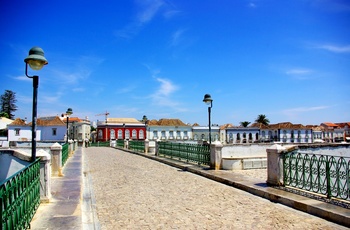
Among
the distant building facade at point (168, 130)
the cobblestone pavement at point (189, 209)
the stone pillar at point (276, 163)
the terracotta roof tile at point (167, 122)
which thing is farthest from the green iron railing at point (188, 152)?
the terracotta roof tile at point (167, 122)

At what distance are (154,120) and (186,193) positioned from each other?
242ft

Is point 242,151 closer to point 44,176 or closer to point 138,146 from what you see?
point 138,146

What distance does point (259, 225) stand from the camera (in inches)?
219

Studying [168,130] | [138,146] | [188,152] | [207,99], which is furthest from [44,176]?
[168,130]

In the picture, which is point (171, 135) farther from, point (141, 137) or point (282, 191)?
point (282, 191)

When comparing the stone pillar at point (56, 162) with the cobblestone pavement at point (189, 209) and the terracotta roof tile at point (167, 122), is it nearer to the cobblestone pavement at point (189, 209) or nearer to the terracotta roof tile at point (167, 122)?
the cobblestone pavement at point (189, 209)

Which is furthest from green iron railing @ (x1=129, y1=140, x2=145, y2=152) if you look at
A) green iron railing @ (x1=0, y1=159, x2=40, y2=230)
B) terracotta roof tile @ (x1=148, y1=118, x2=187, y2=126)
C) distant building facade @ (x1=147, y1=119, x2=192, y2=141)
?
terracotta roof tile @ (x1=148, y1=118, x2=187, y2=126)

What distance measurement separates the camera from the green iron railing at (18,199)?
11.2 feet

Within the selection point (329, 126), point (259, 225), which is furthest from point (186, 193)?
point (329, 126)

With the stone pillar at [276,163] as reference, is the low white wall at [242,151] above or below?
below

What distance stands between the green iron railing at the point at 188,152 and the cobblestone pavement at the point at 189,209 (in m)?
4.05

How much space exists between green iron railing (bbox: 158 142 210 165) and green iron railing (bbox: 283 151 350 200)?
6111 millimetres

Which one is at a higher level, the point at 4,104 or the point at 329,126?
the point at 4,104

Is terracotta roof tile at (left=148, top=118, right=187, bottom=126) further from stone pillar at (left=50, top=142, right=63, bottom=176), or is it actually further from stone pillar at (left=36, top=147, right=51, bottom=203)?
stone pillar at (left=36, top=147, right=51, bottom=203)
